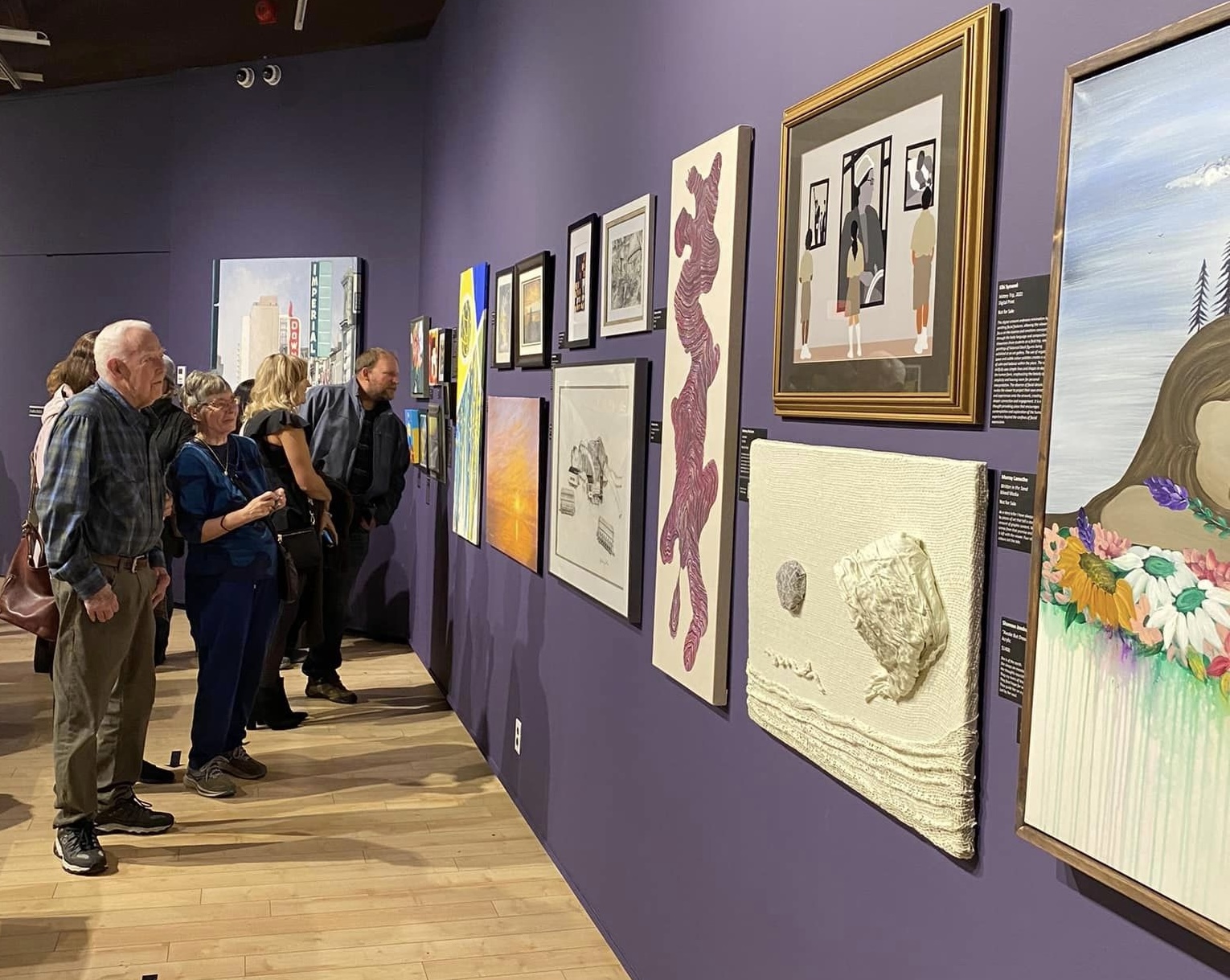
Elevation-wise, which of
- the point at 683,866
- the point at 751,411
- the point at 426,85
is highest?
the point at 426,85

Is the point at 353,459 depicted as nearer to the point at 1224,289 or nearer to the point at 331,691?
the point at 331,691

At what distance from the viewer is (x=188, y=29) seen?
741 cm

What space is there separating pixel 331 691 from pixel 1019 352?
5.17 m

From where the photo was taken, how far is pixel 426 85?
7.44 metres

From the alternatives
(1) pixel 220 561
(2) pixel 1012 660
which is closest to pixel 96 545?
(1) pixel 220 561

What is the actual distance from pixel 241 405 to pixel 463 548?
7.93 ft

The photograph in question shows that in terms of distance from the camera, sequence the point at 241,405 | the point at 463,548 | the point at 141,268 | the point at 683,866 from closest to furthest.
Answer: the point at 683,866
the point at 463,548
the point at 241,405
the point at 141,268

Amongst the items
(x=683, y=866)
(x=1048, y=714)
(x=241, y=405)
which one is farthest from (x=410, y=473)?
(x=1048, y=714)

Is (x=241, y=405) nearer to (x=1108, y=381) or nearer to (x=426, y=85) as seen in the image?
(x=426, y=85)

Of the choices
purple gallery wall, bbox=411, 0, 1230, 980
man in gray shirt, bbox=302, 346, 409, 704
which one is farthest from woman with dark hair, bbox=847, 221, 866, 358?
man in gray shirt, bbox=302, 346, 409, 704

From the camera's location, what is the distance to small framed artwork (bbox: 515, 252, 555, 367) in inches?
158

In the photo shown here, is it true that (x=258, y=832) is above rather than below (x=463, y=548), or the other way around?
below

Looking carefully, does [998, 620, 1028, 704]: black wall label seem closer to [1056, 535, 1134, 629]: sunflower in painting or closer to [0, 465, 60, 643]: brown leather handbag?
[1056, 535, 1134, 629]: sunflower in painting

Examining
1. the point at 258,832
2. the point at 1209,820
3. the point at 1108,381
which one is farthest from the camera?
the point at 258,832
